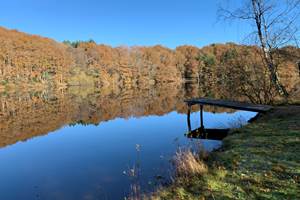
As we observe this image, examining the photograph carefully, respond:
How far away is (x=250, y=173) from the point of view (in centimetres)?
486

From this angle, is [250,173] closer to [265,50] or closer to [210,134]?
[210,134]

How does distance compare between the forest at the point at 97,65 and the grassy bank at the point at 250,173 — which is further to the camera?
the forest at the point at 97,65

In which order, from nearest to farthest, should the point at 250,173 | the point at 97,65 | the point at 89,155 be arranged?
the point at 250,173 → the point at 89,155 → the point at 97,65

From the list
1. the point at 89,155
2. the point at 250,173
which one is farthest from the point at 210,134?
the point at 250,173

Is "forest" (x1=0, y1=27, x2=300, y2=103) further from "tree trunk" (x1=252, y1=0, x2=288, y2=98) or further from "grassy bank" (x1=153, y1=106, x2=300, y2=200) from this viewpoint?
"grassy bank" (x1=153, y1=106, x2=300, y2=200)

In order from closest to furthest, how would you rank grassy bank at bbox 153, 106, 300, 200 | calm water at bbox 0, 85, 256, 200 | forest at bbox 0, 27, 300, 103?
1. grassy bank at bbox 153, 106, 300, 200
2. calm water at bbox 0, 85, 256, 200
3. forest at bbox 0, 27, 300, 103

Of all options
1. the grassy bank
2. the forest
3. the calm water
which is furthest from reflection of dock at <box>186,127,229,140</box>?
the forest

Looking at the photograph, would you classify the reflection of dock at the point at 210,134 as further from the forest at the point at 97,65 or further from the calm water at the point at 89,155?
the forest at the point at 97,65

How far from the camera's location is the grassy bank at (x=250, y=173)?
419 centimetres

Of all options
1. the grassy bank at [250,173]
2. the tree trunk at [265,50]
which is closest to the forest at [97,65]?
the tree trunk at [265,50]

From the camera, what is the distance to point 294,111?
31.2ft

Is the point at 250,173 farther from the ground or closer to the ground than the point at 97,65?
closer to the ground

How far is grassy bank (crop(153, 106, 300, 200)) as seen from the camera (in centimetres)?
419

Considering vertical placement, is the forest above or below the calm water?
above
